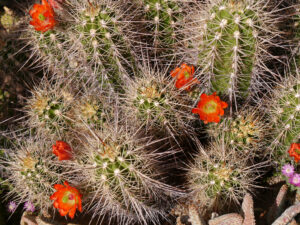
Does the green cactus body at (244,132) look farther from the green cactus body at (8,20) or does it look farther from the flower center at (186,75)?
the green cactus body at (8,20)

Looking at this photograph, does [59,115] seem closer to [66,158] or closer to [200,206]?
[66,158]

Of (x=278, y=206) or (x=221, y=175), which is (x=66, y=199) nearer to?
(x=221, y=175)

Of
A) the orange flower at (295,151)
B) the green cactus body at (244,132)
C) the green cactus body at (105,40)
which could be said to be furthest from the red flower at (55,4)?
the orange flower at (295,151)

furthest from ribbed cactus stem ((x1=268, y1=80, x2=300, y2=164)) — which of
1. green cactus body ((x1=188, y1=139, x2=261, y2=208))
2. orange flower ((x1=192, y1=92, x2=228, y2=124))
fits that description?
orange flower ((x1=192, y1=92, x2=228, y2=124))

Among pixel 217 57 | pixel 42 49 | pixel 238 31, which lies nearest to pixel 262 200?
pixel 217 57

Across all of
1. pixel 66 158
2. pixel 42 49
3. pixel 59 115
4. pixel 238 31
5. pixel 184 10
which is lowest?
pixel 66 158

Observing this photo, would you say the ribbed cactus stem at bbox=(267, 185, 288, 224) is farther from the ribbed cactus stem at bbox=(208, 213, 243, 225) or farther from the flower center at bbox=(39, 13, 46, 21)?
the flower center at bbox=(39, 13, 46, 21)
